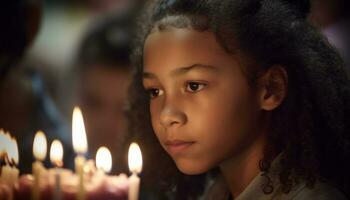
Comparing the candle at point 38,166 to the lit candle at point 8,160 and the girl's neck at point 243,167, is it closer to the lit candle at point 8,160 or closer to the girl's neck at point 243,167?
the lit candle at point 8,160

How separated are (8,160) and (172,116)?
16.9 inches

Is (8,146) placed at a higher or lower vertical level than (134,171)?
Result: higher

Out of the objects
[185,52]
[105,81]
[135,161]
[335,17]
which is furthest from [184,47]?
[335,17]

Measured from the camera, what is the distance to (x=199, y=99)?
1646 mm

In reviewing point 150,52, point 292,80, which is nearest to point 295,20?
point 292,80

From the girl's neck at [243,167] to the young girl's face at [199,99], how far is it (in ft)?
0.16

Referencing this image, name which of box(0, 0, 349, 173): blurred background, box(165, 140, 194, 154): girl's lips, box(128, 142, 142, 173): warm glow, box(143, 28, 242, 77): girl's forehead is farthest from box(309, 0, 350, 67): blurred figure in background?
box(128, 142, 142, 173): warm glow

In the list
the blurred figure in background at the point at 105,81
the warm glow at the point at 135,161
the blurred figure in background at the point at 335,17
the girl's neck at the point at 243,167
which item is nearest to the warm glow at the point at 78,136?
the warm glow at the point at 135,161

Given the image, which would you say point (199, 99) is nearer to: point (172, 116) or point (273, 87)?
point (172, 116)

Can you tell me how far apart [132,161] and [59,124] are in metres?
1.28

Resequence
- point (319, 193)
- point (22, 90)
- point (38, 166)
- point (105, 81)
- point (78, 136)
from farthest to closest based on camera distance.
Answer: point (105, 81)
point (22, 90)
point (319, 193)
point (78, 136)
point (38, 166)

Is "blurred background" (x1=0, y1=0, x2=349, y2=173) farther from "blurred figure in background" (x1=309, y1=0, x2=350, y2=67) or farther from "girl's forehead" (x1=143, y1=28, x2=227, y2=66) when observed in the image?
"girl's forehead" (x1=143, y1=28, x2=227, y2=66)

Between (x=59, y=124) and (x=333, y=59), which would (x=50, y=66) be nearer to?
(x=59, y=124)

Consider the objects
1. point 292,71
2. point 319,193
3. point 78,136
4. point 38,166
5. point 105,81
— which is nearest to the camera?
point 38,166
